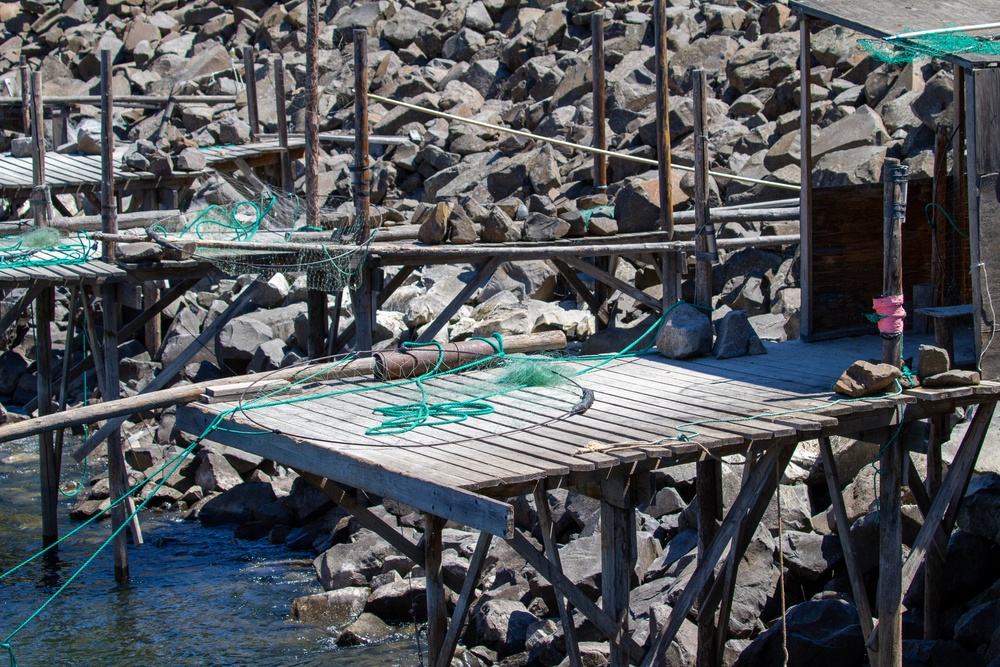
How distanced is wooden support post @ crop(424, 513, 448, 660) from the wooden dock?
0.01 m

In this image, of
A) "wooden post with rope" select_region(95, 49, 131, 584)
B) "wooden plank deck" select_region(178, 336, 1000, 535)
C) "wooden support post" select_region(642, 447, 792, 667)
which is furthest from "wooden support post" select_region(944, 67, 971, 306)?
"wooden post with rope" select_region(95, 49, 131, 584)

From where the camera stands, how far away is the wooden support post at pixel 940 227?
8969 mm

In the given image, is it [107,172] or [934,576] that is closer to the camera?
[934,576]

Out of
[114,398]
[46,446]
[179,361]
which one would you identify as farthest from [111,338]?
[46,446]

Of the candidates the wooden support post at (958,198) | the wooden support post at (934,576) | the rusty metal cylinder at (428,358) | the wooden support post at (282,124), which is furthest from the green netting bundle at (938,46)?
the wooden support post at (282,124)

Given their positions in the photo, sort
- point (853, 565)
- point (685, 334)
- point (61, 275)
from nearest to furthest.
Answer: point (853, 565)
point (685, 334)
point (61, 275)

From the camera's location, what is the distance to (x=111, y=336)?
11.1 metres

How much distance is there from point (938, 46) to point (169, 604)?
7401mm

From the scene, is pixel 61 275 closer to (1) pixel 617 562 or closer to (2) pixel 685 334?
(2) pixel 685 334

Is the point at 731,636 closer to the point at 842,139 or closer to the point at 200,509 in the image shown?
the point at 200,509

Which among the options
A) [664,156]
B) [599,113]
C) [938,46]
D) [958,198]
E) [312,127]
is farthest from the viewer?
[599,113]

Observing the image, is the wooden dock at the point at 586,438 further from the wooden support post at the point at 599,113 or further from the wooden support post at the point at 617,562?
the wooden support post at the point at 599,113

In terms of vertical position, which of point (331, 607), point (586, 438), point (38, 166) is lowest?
point (331, 607)

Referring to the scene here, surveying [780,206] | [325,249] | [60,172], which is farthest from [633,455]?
[60,172]
